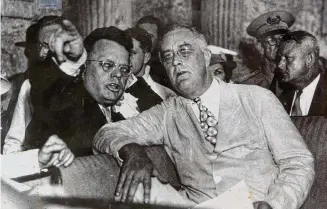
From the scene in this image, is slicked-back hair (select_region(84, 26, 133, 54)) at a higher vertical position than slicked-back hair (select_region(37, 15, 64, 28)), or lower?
lower

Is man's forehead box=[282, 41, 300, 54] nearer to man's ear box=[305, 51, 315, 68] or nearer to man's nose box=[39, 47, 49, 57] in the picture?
man's ear box=[305, 51, 315, 68]

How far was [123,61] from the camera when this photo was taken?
243 cm

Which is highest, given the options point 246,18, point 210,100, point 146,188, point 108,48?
point 246,18

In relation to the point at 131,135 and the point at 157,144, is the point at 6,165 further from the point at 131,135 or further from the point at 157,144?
the point at 157,144

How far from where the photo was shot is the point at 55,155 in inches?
74.2

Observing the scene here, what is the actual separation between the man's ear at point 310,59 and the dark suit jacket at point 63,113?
54.1 inches

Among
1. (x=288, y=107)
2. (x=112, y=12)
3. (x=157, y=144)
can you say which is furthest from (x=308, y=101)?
(x=112, y=12)

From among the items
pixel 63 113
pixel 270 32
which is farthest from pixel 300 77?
pixel 63 113

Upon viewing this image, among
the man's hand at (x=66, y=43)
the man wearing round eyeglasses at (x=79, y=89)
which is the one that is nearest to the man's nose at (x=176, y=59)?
the man wearing round eyeglasses at (x=79, y=89)

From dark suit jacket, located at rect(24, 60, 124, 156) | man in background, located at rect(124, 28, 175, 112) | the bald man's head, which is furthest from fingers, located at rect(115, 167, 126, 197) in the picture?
the bald man's head

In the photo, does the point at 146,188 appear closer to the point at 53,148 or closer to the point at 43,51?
the point at 53,148

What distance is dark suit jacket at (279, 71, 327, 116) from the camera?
2.77m

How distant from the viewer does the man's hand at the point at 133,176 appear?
1.77 meters

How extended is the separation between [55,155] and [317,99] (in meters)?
1.67
